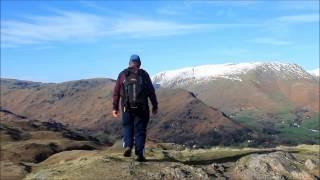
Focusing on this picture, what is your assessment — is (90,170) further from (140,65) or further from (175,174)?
(140,65)

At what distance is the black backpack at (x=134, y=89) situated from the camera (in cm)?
1955

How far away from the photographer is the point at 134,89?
19.6 metres

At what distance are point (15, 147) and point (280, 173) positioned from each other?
102 m

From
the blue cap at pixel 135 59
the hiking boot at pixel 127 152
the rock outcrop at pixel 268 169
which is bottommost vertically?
the rock outcrop at pixel 268 169

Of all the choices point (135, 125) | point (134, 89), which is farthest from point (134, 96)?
point (135, 125)

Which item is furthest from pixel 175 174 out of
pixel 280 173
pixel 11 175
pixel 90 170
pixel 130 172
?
pixel 11 175

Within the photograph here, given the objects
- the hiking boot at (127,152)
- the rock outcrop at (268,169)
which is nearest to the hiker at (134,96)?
the hiking boot at (127,152)

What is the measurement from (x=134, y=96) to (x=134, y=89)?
0.88ft

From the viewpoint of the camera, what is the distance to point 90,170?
2062 centimetres

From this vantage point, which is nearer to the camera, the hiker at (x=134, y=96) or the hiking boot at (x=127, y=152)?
the hiker at (x=134, y=96)

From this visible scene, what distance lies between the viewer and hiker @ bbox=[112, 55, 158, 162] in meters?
19.6

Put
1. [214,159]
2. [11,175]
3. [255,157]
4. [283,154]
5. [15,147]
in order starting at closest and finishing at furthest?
1. [255,157]
2. [283,154]
3. [214,159]
4. [11,175]
5. [15,147]

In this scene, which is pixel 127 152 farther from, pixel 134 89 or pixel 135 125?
pixel 134 89

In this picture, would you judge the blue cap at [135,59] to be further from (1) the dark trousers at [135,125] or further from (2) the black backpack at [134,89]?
(1) the dark trousers at [135,125]
